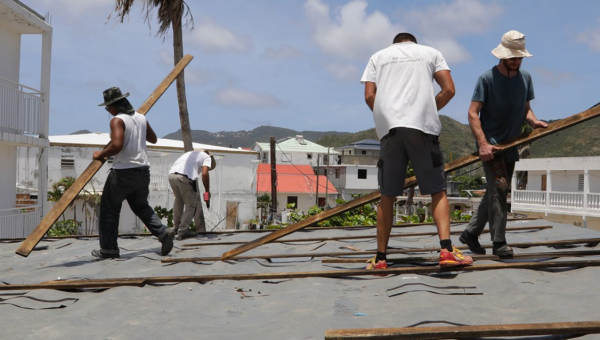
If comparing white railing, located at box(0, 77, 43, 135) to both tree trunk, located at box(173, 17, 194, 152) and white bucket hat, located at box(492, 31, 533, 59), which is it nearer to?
tree trunk, located at box(173, 17, 194, 152)

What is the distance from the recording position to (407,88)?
145 inches

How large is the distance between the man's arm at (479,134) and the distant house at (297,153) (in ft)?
232

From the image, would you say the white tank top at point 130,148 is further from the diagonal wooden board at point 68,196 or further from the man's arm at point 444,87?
the man's arm at point 444,87

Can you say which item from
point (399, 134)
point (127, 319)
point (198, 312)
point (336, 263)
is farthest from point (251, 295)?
point (399, 134)

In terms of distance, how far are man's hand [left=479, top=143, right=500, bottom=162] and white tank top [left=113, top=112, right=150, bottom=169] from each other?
10.5 feet

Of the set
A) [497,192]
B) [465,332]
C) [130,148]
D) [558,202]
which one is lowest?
[558,202]

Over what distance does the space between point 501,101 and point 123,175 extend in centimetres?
344

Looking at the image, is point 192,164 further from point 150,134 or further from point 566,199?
point 566,199

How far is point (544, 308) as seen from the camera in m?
2.54

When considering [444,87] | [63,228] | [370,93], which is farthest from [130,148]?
[63,228]

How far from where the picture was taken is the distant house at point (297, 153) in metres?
77.1

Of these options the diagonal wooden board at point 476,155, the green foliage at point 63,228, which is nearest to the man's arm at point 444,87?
the diagonal wooden board at point 476,155

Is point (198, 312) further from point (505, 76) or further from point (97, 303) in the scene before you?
point (505, 76)

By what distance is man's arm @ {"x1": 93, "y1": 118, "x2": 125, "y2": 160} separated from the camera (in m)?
5.29
